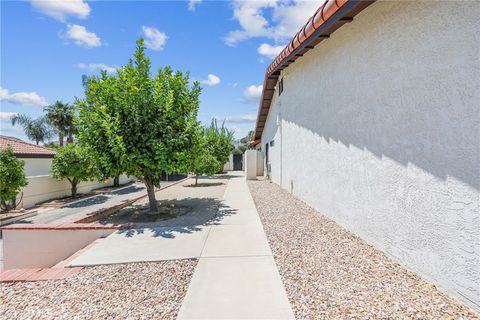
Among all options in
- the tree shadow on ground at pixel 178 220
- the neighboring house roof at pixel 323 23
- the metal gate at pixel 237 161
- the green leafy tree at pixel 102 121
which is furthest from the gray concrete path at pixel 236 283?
the metal gate at pixel 237 161

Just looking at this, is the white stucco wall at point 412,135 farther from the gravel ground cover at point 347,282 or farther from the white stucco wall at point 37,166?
the white stucco wall at point 37,166

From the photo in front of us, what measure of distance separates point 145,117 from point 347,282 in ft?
21.5

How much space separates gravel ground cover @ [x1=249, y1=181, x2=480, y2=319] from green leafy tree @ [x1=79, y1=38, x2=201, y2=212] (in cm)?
381

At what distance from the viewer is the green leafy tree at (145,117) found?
7316 millimetres

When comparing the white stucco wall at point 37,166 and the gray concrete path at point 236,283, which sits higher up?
the white stucco wall at point 37,166

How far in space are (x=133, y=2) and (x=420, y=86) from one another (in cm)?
876

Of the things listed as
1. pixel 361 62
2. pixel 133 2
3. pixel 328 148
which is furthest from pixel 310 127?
pixel 133 2

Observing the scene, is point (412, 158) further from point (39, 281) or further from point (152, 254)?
point (39, 281)

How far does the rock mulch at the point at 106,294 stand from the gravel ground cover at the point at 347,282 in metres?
1.67

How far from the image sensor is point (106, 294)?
3.56 meters

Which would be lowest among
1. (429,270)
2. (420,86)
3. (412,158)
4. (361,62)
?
(429,270)

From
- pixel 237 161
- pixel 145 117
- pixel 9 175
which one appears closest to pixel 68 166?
pixel 9 175

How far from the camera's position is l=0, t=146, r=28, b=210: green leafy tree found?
10.7 meters

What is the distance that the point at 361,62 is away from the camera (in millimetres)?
5230
